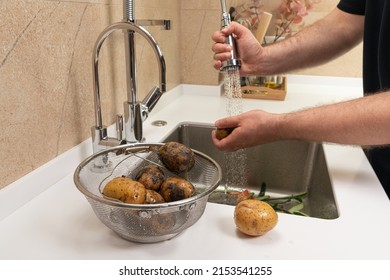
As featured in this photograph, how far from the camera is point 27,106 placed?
715mm

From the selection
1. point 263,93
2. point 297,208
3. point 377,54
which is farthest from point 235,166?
point 377,54

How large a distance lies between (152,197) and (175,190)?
4cm

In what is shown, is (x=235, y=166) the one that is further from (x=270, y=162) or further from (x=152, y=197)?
(x=152, y=197)

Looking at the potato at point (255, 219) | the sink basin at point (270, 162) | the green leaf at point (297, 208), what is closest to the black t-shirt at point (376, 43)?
the sink basin at point (270, 162)

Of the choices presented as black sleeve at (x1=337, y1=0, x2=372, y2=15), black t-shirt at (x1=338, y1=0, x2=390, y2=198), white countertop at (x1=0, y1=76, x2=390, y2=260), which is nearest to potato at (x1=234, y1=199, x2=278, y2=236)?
white countertop at (x1=0, y1=76, x2=390, y2=260)

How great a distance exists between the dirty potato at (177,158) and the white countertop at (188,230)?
4.1 inches

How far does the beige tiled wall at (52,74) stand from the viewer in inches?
26.4

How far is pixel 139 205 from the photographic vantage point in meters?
0.53

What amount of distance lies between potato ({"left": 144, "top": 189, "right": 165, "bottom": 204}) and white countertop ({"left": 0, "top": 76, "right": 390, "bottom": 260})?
0.08 meters

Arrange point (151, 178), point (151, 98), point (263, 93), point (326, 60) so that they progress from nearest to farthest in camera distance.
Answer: point (151, 178) → point (151, 98) → point (326, 60) → point (263, 93)

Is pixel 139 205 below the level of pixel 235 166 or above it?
above

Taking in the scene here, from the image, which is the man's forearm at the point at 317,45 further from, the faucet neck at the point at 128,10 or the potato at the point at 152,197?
the potato at the point at 152,197

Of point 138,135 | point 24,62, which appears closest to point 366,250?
point 138,135
